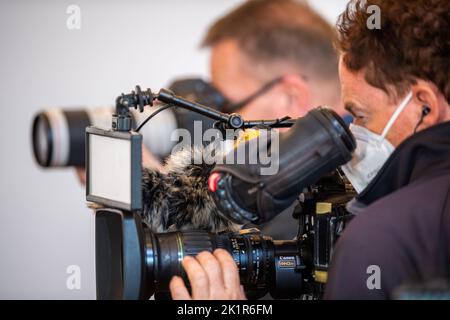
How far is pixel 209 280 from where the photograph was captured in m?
1.06

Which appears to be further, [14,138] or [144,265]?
[14,138]

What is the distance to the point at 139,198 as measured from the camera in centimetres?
97

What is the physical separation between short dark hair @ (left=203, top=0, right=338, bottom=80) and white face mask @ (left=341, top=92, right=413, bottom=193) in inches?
38.3

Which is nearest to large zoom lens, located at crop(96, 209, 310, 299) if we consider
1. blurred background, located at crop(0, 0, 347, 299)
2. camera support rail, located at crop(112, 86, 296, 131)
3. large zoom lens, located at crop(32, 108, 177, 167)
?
camera support rail, located at crop(112, 86, 296, 131)

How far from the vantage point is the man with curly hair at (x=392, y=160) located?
89 cm

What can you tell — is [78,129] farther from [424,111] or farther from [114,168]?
[424,111]

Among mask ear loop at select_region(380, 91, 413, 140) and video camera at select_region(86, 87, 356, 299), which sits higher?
mask ear loop at select_region(380, 91, 413, 140)

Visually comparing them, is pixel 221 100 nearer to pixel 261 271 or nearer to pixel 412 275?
pixel 261 271

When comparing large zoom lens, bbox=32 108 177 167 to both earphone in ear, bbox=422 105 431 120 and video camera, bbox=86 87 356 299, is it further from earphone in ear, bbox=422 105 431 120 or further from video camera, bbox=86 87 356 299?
earphone in ear, bbox=422 105 431 120

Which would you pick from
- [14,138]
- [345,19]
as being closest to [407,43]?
[345,19]

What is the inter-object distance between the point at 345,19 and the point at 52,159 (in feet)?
2.90

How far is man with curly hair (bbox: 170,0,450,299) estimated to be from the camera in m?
0.89

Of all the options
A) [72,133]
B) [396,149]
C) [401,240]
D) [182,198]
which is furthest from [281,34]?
[401,240]

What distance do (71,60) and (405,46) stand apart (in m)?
1.14
